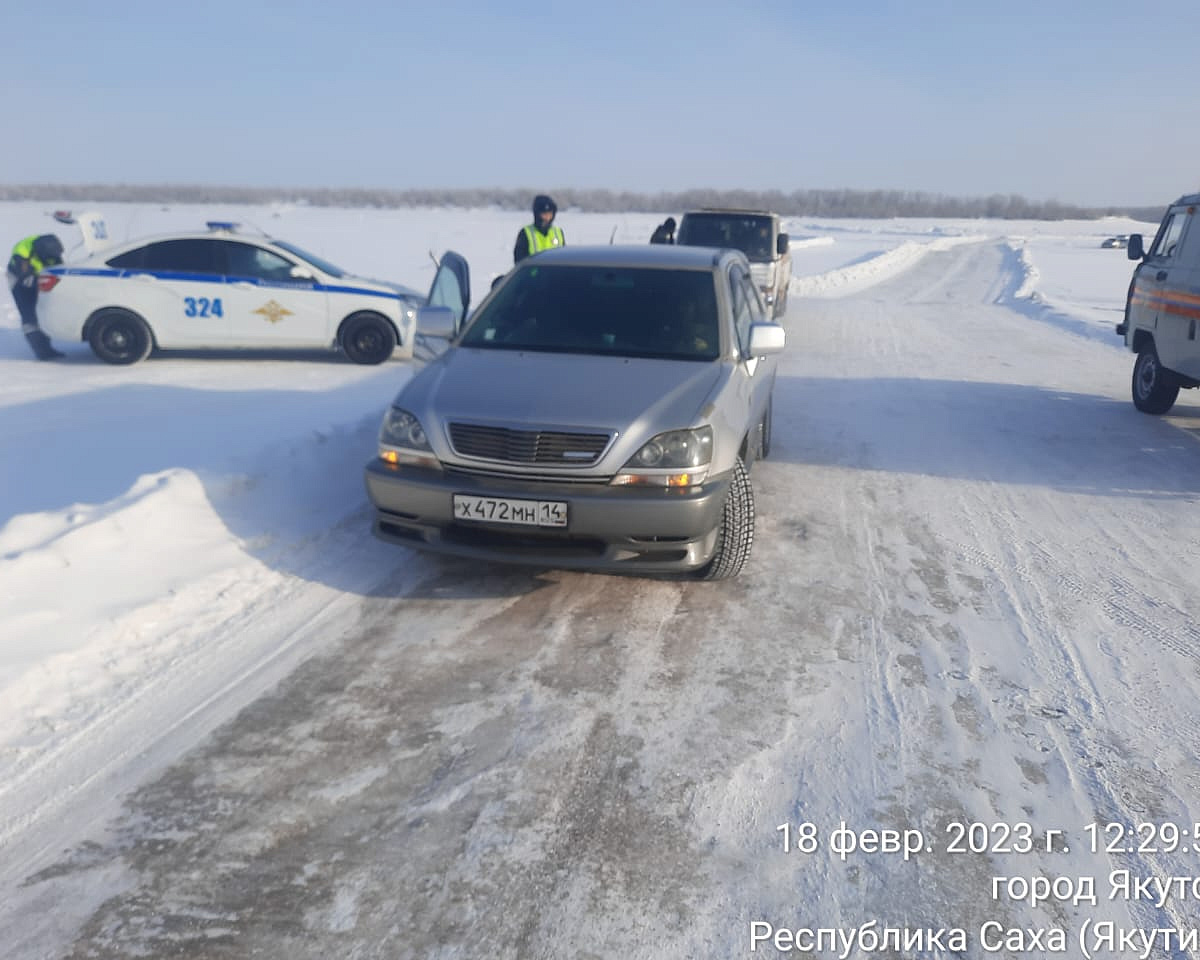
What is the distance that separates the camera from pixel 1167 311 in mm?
8656

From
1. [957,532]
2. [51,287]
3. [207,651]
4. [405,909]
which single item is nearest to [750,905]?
[405,909]

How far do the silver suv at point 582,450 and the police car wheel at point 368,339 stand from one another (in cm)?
601

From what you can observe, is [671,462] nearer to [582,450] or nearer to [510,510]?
[582,450]

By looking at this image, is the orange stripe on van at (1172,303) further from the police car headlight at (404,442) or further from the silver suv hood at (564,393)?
the police car headlight at (404,442)

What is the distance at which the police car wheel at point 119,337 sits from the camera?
35.5 ft

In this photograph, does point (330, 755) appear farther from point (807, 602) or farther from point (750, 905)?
point (807, 602)

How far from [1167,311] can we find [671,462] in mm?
6540

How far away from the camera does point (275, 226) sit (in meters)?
40.9

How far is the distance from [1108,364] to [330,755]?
41.6 feet

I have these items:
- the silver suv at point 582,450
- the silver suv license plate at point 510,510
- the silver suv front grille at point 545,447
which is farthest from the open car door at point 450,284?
the silver suv license plate at point 510,510

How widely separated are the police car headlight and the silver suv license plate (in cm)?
28

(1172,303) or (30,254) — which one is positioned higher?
(1172,303)

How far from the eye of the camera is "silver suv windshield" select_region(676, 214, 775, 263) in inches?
629

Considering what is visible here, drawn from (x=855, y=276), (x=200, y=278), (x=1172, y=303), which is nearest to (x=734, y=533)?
(x=1172, y=303)
